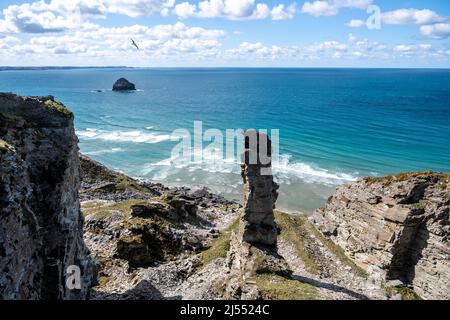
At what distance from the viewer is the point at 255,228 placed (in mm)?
32188

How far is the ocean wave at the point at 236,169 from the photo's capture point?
74688 mm

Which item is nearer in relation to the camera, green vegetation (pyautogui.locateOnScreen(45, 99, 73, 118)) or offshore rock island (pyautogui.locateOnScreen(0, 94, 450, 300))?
offshore rock island (pyautogui.locateOnScreen(0, 94, 450, 300))

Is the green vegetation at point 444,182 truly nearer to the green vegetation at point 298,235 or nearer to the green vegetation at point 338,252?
the green vegetation at point 338,252

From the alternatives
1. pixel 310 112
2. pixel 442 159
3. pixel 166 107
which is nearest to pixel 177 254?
pixel 442 159

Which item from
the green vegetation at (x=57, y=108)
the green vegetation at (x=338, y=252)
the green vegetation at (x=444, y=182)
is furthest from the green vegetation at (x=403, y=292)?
the green vegetation at (x=57, y=108)

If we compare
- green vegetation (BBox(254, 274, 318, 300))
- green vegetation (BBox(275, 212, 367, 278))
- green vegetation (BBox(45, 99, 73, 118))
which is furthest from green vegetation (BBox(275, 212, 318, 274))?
green vegetation (BBox(45, 99, 73, 118))

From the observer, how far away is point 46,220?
24.0 metres

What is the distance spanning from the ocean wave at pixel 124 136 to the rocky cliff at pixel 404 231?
7356cm

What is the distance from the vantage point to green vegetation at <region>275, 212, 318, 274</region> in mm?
37812

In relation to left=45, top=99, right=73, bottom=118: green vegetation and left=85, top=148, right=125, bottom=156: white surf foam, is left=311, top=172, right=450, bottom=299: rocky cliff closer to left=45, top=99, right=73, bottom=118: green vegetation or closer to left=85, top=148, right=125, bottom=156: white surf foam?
left=45, top=99, right=73, bottom=118: green vegetation

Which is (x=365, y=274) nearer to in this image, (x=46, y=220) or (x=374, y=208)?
(x=374, y=208)

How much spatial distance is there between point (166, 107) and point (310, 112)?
58.8 m

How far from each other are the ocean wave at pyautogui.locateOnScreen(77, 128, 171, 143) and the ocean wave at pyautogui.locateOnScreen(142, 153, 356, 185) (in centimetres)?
1974
